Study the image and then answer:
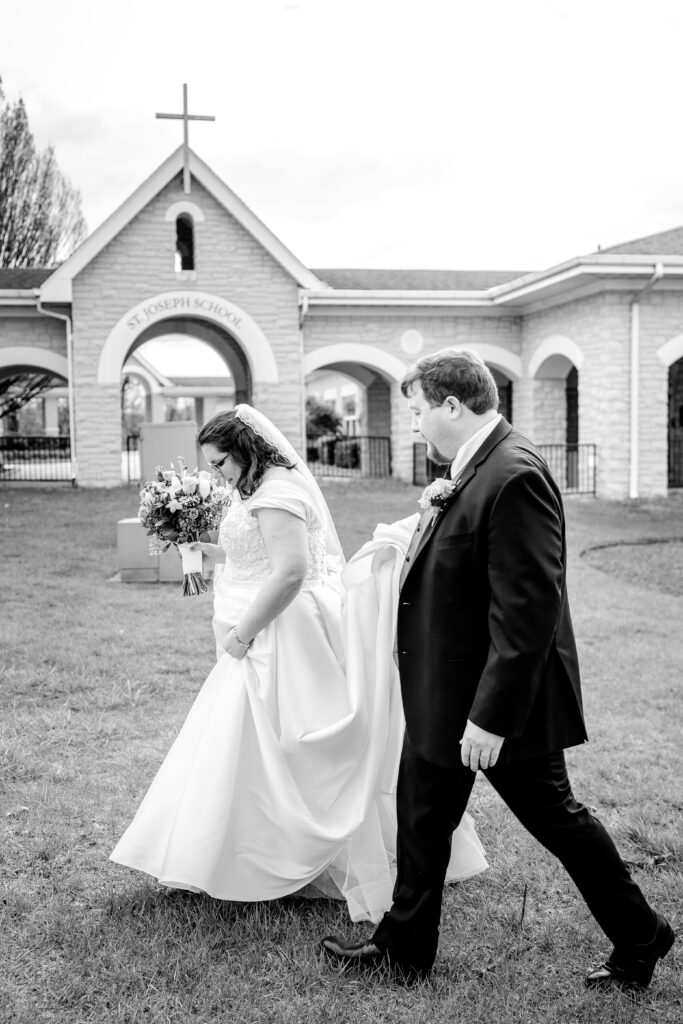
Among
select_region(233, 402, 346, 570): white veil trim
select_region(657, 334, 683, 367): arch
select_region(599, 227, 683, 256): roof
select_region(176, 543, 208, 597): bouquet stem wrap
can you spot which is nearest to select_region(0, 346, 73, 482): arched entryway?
select_region(599, 227, 683, 256): roof

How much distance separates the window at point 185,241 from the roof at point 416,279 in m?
3.53

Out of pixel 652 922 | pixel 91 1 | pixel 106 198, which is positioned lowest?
pixel 652 922

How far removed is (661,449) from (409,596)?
16808 millimetres

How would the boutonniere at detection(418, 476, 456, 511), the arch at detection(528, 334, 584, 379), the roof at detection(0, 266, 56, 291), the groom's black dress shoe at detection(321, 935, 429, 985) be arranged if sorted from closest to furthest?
the boutonniere at detection(418, 476, 456, 511)
the groom's black dress shoe at detection(321, 935, 429, 985)
the arch at detection(528, 334, 584, 379)
the roof at detection(0, 266, 56, 291)

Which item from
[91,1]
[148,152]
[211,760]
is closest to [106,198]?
[148,152]

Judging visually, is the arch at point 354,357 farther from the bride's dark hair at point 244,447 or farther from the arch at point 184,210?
the bride's dark hair at point 244,447

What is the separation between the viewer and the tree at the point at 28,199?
112ft

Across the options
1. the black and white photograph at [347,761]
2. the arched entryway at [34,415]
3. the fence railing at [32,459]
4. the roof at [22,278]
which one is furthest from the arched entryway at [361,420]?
the black and white photograph at [347,761]

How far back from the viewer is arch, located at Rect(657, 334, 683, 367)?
18.4 meters

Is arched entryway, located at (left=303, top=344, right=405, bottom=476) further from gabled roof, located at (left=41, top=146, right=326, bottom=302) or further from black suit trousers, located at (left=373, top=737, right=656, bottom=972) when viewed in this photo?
black suit trousers, located at (left=373, top=737, right=656, bottom=972)

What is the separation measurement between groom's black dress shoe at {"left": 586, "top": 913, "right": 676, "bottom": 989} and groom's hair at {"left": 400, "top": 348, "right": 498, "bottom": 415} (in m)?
1.73

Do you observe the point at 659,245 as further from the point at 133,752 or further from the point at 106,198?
the point at 106,198

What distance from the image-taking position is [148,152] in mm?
66062

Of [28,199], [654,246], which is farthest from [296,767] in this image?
[28,199]
